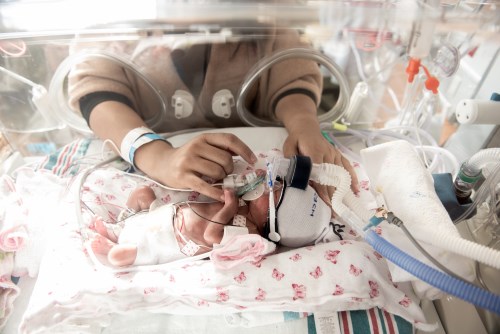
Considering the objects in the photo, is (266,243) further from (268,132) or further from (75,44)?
(75,44)

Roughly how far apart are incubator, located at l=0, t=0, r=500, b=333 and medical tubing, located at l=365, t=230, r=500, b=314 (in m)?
0.07

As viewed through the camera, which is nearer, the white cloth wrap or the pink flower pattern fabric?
the pink flower pattern fabric

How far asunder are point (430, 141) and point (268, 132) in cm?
63

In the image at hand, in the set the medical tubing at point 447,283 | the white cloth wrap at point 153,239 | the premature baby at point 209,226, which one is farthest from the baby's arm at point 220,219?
the medical tubing at point 447,283

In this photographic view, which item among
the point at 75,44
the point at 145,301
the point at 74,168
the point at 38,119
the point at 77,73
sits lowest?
the point at 145,301

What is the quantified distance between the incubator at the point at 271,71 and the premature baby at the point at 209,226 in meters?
0.10

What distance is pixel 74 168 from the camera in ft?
3.89

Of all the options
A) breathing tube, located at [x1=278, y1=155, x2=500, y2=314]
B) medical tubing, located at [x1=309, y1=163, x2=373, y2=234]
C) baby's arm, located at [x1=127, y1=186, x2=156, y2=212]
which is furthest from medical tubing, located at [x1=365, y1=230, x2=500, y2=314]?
baby's arm, located at [x1=127, y1=186, x2=156, y2=212]

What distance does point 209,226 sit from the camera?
92 cm

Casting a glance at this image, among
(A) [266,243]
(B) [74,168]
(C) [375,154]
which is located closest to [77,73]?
(B) [74,168]

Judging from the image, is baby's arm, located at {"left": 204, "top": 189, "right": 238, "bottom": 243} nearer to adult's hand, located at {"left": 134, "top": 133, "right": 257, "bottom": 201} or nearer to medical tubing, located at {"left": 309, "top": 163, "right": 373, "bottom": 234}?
adult's hand, located at {"left": 134, "top": 133, "right": 257, "bottom": 201}

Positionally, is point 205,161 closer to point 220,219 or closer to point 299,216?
point 220,219

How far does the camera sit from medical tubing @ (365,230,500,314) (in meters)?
0.53

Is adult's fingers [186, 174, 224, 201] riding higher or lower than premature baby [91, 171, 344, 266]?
higher
